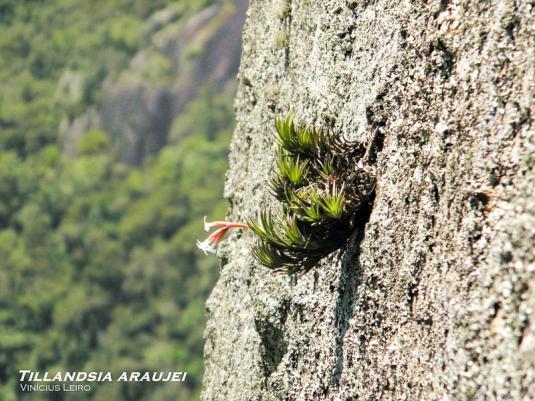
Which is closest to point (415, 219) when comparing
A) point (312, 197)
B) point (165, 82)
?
point (312, 197)

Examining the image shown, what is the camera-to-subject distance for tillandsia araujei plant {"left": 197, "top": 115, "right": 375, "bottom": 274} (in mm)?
4613

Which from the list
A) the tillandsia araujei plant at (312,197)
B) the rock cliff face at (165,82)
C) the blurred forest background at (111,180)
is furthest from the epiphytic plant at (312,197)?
the rock cliff face at (165,82)

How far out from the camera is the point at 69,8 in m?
101

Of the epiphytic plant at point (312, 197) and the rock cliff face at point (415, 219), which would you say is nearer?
the rock cliff face at point (415, 219)

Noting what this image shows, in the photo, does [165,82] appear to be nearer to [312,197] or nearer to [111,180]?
[111,180]

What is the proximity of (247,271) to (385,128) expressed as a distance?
2514mm

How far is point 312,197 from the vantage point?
456 cm

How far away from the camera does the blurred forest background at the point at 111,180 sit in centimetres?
6675

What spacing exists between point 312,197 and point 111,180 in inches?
3073

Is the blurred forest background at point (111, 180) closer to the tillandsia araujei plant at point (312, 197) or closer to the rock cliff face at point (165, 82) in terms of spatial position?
the rock cliff face at point (165, 82)

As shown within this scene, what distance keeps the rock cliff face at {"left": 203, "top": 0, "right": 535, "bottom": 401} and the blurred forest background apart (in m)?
54.3

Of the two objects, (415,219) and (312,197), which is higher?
(312,197)

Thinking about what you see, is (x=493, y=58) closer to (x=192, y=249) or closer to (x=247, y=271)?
(x=247, y=271)

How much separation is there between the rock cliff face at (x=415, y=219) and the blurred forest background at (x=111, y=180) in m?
54.3
